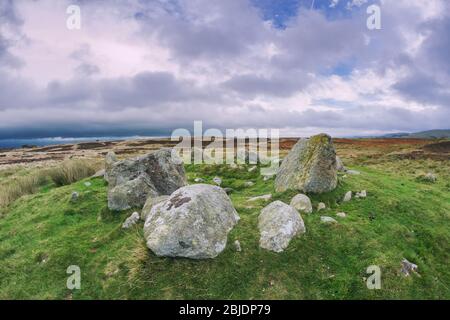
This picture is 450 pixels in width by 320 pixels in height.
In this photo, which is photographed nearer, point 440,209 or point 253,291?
point 253,291

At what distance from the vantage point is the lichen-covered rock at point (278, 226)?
345 inches

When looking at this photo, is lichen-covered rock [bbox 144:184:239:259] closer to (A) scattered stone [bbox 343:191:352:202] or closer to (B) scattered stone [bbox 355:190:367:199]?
(A) scattered stone [bbox 343:191:352:202]

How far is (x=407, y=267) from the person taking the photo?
328 inches

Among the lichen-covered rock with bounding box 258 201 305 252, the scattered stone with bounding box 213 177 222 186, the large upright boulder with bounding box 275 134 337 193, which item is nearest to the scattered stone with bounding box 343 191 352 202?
the large upright boulder with bounding box 275 134 337 193

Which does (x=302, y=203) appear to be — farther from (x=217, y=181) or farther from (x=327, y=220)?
(x=217, y=181)

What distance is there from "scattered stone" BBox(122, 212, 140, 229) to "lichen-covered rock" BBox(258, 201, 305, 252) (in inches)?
185

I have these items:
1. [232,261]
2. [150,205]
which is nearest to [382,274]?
[232,261]

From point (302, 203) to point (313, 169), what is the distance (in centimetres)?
214

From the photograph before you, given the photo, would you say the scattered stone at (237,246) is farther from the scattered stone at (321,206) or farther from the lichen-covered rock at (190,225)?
the scattered stone at (321,206)

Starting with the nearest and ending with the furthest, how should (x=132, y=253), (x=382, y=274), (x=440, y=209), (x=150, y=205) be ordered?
(x=382, y=274)
(x=132, y=253)
(x=150, y=205)
(x=440, y=209)

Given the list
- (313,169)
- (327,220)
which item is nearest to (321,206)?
(327,220)
